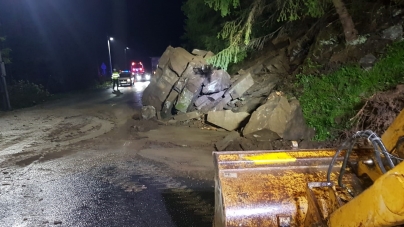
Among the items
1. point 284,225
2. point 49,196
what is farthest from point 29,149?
point 284,225

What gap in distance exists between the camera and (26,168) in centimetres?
673

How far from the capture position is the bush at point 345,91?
753cm

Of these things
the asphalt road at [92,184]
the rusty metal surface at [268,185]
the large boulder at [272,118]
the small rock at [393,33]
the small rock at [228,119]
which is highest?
the small rock at [393,33]

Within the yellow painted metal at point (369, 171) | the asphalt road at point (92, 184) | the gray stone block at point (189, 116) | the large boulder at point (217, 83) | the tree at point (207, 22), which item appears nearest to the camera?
the yellow painted metal at point (369, 171)

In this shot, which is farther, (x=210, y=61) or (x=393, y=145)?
(x=210, y=61)

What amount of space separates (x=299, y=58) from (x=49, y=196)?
10.2 m

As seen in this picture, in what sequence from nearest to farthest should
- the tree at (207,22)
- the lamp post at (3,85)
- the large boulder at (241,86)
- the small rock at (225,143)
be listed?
the small rock at (225,143), the large boulder at (241,86), the lamp post at (3,85), the tree at (207,22)

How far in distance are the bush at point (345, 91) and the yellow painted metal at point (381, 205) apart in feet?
20.3

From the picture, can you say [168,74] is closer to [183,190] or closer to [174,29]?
[183,190]

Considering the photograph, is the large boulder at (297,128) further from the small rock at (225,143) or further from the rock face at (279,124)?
the small rock at (225,143)

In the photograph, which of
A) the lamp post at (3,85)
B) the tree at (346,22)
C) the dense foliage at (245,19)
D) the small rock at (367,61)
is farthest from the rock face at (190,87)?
the lamp post at (3,85)

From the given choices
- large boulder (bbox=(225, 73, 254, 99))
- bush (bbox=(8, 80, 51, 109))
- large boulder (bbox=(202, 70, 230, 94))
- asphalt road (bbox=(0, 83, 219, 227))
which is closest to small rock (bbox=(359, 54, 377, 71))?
large boulder (bbox=(225, 73, 254, 99))

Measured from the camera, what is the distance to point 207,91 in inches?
469

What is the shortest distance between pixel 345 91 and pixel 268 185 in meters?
6.73
